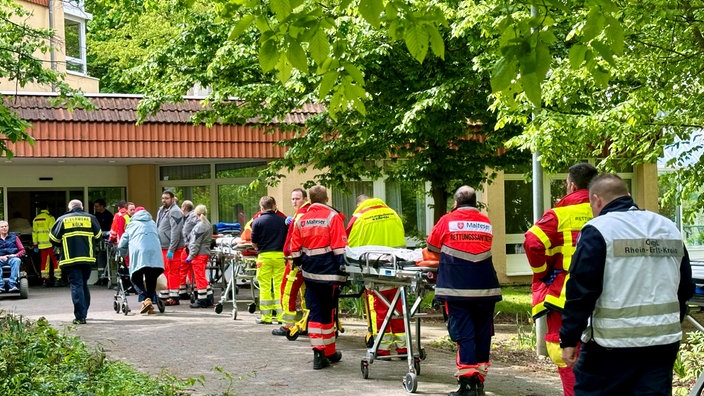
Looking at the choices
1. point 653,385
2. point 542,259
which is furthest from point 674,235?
point 542,259

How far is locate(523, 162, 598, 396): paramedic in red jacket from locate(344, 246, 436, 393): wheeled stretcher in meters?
2.10

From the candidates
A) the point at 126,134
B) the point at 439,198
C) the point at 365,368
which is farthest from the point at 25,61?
the point at 365,368

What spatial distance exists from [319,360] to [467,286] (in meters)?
2.40

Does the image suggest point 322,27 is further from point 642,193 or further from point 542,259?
point 642,193

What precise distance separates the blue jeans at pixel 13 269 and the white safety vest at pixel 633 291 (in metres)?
16.1

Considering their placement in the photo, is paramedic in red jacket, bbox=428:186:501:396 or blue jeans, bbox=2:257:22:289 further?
blue jeans, bbox=2:257:22:289

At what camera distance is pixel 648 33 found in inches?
448

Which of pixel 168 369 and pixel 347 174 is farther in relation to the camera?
pixel 347 174

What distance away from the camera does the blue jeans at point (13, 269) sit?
65.3ft

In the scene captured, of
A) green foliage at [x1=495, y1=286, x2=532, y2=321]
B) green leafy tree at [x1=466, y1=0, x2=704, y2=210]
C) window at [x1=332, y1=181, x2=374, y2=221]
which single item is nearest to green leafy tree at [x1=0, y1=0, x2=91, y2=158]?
green leafy tree at [x1=466, y1=0, x2=704, y2=210]

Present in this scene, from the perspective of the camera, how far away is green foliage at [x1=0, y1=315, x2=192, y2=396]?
330 inches

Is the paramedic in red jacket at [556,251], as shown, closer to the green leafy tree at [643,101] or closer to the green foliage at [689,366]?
the green foliage at [689,366]

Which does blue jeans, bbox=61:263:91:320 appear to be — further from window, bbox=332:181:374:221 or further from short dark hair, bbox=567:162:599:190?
window, bbox=332:181:374:221

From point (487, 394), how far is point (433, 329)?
17.7 feet
